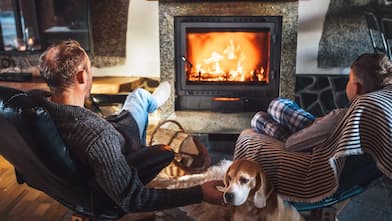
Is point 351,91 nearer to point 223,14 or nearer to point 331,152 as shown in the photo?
point 331,152

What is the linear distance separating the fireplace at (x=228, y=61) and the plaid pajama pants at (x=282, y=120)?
120cm

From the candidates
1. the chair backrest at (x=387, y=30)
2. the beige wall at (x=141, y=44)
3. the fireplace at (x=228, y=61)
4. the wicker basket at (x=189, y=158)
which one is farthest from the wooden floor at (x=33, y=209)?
the chair backrest at (x=387, y=30)

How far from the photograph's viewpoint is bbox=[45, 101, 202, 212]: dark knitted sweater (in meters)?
1.53

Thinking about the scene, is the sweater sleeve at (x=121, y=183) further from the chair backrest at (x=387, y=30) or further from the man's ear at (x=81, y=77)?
the chair backrest at (x=387, y=30)

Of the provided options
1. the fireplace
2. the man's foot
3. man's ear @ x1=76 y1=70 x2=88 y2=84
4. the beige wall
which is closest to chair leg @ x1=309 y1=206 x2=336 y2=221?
the man's foot

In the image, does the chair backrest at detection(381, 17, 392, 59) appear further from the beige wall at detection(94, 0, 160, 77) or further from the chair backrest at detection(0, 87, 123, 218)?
the chair backrest at detection(0, 87, 123, 218)

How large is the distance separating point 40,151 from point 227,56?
7.63 feet

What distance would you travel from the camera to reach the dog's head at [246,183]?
178 cm

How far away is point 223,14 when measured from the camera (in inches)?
135

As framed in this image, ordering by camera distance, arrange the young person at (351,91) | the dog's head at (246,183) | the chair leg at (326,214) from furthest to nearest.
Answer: the chair leg at (326,214), the young person at (351,91), the dog's head at (246,183)

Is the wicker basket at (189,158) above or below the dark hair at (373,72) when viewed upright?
below

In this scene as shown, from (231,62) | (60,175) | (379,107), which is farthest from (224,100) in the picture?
(60,175)

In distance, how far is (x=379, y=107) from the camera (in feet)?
5.55

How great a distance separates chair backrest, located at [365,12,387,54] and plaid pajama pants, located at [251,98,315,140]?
142 centimetres
